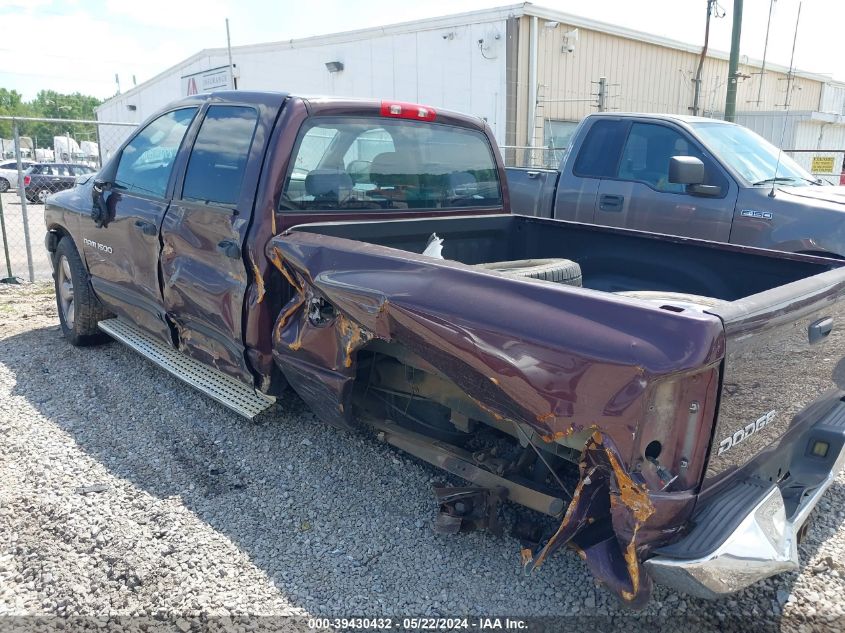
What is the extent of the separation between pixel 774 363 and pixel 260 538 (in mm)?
2235

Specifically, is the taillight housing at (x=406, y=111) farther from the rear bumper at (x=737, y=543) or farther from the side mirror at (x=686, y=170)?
the rear bumper at (x=737, y=543)

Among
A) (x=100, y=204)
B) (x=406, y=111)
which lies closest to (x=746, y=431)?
(x=406, y=111)

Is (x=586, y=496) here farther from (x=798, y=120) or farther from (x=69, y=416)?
(x=798, y=120)

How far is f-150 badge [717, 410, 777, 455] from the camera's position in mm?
2299

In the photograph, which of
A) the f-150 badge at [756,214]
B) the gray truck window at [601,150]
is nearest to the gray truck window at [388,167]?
the gray truck window at [601,150]

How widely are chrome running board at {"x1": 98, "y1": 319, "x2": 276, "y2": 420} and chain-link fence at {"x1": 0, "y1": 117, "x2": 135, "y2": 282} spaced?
1.69 meters

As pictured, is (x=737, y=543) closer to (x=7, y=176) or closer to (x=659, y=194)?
(x=659, y=194)

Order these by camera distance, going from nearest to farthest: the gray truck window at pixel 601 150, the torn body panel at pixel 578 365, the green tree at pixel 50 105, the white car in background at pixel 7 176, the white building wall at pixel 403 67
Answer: the torn body panel at pixel 578 365, the gray truck window at pixel 601 150, the white building wall at pixel 403 67, the white car in background at pixel 7 176, the green tree at pixel 50 105

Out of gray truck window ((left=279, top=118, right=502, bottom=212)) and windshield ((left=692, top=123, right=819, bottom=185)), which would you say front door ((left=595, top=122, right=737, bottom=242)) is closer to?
windshield ((left=692, top=123, right=819, bottom=185))

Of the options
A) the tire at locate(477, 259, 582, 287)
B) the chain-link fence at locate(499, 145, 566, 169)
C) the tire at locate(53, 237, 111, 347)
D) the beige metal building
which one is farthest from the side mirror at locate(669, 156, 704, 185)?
the chain-link fence at locate(499, 145, 566, 169)

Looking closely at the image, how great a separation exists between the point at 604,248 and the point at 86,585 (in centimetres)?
312

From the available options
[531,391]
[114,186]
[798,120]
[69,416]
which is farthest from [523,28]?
[531,391]

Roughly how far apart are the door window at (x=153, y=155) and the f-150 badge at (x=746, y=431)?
343 centimetres

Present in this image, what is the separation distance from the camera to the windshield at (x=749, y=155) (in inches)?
231
